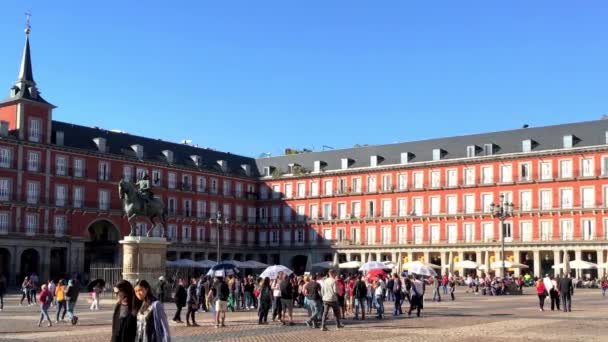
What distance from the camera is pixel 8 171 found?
61.5 meters

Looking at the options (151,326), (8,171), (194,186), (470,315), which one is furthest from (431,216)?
(151,326)

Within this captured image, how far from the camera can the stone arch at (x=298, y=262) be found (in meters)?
83.5

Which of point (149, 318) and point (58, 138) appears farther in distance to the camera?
point (58, 138)

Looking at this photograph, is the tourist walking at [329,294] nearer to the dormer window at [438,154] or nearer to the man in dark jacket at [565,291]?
the man in dark jacket at [565,291]

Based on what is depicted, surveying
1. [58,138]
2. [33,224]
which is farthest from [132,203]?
[58,138]

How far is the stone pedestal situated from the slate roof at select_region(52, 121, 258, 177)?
119 ft

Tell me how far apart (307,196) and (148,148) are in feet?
57.6

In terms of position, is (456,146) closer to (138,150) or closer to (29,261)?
(138,150)

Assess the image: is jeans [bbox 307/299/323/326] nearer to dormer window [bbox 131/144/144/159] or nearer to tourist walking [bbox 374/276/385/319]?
tourist walking [bbox 374/276/385/319]

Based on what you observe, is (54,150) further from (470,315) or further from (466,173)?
(470,315)

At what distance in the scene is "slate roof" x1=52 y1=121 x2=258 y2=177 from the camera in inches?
2689

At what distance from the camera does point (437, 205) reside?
74.2 m

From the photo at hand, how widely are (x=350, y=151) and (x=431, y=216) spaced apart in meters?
12.8

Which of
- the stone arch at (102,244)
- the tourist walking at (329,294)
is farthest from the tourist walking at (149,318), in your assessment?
the stone arch at (102,244)
